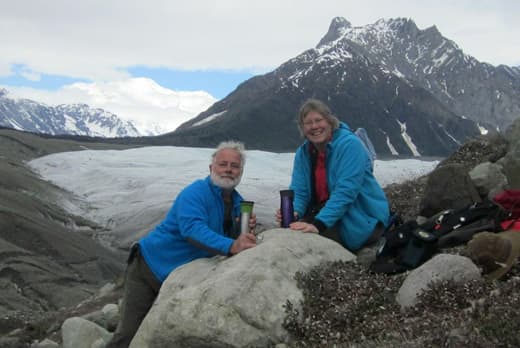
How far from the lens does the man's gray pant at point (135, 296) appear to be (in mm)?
6574

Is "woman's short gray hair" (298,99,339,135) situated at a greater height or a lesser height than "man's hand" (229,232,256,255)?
greater

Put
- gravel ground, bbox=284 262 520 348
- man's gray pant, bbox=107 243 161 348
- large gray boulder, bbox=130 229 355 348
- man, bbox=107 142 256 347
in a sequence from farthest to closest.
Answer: man's gray pant, bbox=107 243 161 348 → man, bbox=107 142 256 347 → large gray boulder, bbox=130 229 355 348 → gravel ground, bbox=284 262 520 348

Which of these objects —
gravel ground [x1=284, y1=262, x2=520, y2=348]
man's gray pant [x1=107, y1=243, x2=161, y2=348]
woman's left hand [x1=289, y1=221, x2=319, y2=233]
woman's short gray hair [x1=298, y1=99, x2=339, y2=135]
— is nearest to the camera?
gravel ground [x1=284, y1=262, x2=520, y2=348]

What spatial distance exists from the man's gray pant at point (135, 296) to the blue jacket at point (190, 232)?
0.09 metres

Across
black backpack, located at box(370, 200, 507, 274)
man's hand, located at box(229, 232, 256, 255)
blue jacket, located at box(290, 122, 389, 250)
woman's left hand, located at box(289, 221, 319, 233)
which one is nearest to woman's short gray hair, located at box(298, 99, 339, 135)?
blue jacket, located at box(290, 122, 389, 250)

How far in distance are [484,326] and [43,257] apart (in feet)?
50.1

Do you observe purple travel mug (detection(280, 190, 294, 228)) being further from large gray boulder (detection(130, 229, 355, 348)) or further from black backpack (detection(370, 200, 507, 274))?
black backpack (detection(370, 200, 507, 274))

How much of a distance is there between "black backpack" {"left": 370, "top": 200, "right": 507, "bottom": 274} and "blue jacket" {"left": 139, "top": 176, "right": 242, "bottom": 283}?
1619 mm

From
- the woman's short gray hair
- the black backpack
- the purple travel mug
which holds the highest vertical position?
the woman's short gray hair

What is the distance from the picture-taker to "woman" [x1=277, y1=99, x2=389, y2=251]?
687 centimetres

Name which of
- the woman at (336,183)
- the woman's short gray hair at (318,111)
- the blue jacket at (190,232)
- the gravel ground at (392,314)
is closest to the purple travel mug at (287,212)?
the woman at (336,183)

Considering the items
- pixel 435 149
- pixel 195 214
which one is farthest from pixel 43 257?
pixel 435 149

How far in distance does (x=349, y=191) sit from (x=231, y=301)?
81.0 inches

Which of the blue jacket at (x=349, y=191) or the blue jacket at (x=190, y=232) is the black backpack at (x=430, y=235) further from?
the blue jacket at (x=190, y=232)
